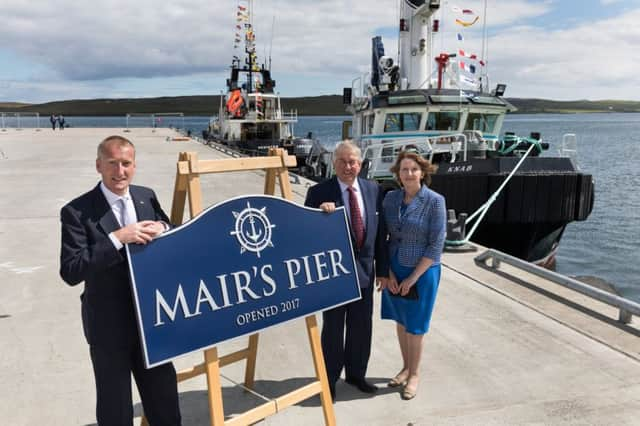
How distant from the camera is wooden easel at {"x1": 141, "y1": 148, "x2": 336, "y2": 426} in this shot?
268 centimetres

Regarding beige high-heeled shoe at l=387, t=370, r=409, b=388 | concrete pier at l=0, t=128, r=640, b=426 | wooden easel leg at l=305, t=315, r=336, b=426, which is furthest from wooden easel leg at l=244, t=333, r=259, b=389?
beige high-heeled shoe at l=387, t=370, r=409, b=388

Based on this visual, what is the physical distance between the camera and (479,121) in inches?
512

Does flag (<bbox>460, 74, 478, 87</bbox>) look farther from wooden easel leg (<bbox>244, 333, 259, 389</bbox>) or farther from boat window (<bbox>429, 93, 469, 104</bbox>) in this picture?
wooden easel leg (<bbox>244, 333, 259, 389</bbox>)

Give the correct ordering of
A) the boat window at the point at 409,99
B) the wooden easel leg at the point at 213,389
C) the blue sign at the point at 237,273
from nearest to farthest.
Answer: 1. the blue sign at the point at 237,273
2. the wooden easel leg at the point at 213,389
3. the boat window at the point at 409,99

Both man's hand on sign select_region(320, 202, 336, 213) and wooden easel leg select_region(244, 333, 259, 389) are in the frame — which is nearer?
man's hand on sign select_region(320, 202, 336, 213)

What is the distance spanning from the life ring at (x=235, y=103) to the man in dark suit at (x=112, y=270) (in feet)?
110

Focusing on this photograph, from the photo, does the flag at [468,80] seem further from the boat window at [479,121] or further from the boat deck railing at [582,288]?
the boat deck railing at [582,288]

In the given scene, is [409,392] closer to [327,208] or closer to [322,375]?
[322,375]

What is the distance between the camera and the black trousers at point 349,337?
361 centimetres

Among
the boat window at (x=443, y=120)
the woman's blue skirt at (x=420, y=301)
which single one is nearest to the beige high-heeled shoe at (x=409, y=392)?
the woman's blue skirt at (x=420, y=301)

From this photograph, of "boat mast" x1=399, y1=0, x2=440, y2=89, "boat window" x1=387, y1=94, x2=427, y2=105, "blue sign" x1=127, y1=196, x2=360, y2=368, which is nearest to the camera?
"blue sign" x1=127, y1=196, x2=360, y2=368

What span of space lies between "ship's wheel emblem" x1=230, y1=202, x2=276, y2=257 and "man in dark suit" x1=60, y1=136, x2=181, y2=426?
39 cm

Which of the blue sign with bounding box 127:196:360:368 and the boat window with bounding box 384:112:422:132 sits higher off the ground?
the boat window with bounding box 384:112:422:132

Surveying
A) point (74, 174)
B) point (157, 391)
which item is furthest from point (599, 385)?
point (74, 174)
